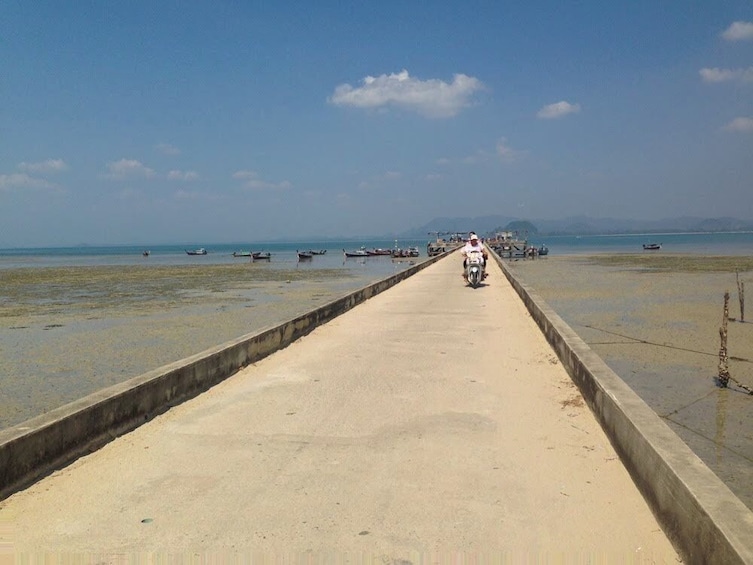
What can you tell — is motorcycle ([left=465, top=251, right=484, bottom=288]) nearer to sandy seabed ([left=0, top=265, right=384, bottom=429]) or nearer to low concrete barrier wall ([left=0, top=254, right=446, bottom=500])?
sandy seabed ([left=0, top=265, right=384, bottom=429])

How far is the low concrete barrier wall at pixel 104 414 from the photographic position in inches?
157

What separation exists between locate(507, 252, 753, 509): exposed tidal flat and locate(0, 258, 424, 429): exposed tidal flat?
6.18 meters

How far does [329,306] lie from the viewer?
12297 mm

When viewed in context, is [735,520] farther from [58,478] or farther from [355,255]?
[355,255]

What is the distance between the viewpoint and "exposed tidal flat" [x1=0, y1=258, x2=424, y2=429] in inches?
391

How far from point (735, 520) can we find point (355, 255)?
2658 inches

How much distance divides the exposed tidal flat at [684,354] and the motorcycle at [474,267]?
279 centimetres

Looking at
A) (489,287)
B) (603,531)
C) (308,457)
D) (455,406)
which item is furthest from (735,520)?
(489,287)

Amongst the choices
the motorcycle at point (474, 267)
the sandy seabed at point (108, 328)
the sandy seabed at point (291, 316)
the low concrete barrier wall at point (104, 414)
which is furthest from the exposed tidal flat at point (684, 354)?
the sandy seabed at point (108, 328)

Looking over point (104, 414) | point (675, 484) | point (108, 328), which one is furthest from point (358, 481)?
point (108, 328)

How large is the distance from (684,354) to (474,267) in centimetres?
832

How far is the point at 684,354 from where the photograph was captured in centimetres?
1126

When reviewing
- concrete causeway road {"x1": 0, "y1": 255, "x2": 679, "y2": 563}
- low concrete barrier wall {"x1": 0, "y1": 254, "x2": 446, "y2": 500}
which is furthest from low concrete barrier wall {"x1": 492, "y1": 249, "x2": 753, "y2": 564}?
low concrete barrier wall {"x1": 0, "y1": 254, "x2": 446, "y2": 500}

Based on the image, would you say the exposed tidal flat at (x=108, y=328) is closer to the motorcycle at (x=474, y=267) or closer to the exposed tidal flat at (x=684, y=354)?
the motorcycle at (x=474, y=267)
